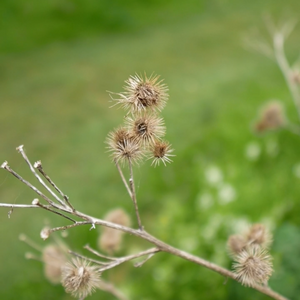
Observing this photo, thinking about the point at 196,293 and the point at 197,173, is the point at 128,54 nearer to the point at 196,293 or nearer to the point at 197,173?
the point at 197,173

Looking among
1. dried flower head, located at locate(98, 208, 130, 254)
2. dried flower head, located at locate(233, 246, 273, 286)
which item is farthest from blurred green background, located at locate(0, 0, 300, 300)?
dried flower head, located at locate(233, 246, 273, 286)

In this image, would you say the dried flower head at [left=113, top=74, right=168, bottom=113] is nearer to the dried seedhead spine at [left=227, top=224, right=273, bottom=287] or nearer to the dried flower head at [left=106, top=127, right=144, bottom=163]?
the dried flower head at [left=106, top=127, right=144, bottom=163]

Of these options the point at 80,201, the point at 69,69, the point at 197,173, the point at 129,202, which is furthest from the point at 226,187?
the point at 69,69

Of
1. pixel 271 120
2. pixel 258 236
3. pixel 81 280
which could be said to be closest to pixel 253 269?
pixel 258 236

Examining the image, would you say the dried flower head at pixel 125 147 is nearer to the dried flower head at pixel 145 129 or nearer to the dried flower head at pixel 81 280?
the dried flower head at pixel 145 129

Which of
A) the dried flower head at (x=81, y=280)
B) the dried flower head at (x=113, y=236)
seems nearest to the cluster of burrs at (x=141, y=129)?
the dried flower head at (x=81, y=280)
